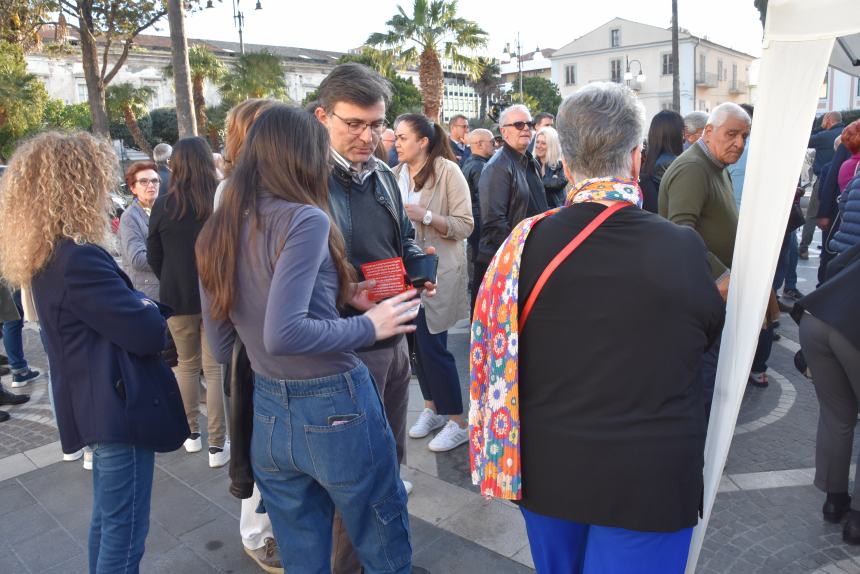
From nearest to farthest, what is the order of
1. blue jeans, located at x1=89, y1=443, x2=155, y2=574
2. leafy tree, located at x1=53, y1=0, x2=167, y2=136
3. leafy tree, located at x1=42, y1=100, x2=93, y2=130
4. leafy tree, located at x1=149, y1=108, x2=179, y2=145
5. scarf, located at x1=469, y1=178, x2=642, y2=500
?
scarf, located at x1=469, y1=178, x2=642, y2=500, blue jeans, located at x1=89, y1=443, x2=155, y2=574, leafy tree, located at x1=53, y1=0, x2=167, y2=136, leafy tree, located at x1=42, y1=100, x2=93, y2=130, leafy tree, located at x1=149, y1=108, x2=179, y2=145

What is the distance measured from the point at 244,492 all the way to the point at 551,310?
1156 millimetres

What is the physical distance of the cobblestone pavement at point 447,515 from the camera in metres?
2.87

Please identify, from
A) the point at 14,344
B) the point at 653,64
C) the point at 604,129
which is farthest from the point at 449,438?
Answer: the point at 653,64

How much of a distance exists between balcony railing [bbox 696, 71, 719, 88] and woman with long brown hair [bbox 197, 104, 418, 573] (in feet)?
212

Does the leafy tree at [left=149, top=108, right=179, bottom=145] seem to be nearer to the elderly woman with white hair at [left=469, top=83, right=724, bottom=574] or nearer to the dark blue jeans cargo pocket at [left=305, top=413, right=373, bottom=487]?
the dark blue jeans cargo pocket at [left=305, top=413, right=373, bottom=487]

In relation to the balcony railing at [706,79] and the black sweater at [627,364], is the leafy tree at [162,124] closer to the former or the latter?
the balcony railing at [706,79]

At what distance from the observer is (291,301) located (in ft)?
5.63

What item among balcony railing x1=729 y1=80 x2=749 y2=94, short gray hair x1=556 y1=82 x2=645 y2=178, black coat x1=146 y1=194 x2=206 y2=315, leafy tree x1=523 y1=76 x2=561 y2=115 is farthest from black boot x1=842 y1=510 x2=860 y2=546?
balcony railing x1=729 y1=80 x2=749 y2=94

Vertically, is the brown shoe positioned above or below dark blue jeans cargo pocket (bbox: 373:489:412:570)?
below

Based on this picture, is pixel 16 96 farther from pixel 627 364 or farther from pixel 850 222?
pixel 627 364

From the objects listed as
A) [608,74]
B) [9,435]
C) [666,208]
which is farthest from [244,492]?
[608,74]

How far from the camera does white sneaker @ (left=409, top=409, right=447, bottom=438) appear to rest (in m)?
4.19

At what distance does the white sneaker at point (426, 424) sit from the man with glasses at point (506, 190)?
1.06 m

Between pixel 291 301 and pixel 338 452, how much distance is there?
46 cm
